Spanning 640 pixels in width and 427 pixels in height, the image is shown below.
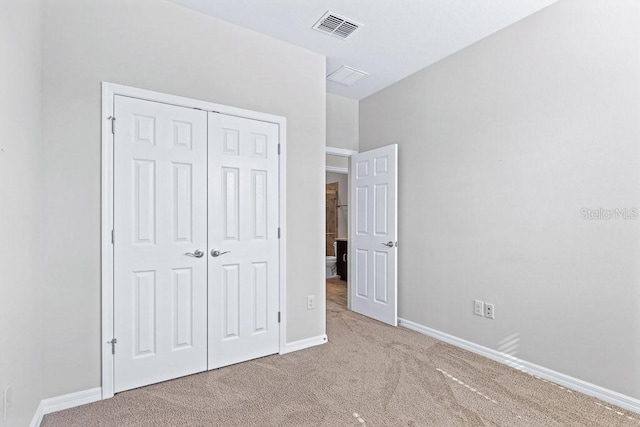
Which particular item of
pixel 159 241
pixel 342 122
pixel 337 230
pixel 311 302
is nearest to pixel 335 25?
pixel 342 122

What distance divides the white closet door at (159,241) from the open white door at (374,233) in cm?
204

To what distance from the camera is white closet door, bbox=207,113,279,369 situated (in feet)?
8.77

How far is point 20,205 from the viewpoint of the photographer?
1697 mm

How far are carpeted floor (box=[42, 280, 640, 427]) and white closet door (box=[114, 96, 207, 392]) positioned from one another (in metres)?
0.21

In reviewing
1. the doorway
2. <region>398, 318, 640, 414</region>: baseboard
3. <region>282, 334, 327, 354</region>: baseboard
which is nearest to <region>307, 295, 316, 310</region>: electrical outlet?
<region>282, 334, 327, 354</region>: baseboard

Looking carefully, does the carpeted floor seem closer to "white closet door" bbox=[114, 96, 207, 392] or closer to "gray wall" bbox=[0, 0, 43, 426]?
"white closet door" bbox=[114, 96, 207, 392]

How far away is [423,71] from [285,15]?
1.62 metres

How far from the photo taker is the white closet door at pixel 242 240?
267 cm

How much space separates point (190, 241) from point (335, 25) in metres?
2.06

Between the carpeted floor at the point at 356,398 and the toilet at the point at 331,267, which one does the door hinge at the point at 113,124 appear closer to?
the carpeted floor at the point at 356,398

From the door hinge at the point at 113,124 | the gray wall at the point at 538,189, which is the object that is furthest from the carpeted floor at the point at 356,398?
the door hinge at the point at 113,124

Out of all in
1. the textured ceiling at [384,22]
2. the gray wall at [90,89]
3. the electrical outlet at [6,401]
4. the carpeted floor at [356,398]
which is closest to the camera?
the electrical outlet at [6,401]

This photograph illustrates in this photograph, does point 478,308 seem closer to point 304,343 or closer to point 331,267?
point 304,343

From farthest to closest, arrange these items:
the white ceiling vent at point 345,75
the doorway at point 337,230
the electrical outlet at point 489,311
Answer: the doorway at point 337,230
the white ceiling vent at point 345,75
the electrical outlet at point 489,311
